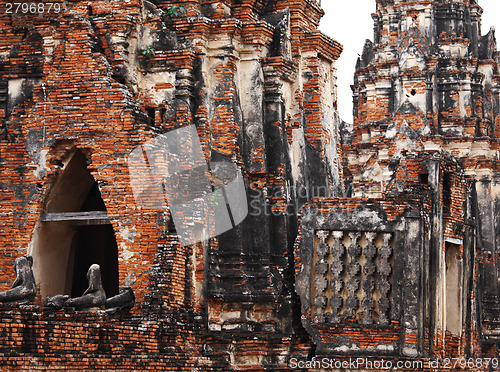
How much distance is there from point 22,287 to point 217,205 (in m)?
4.01

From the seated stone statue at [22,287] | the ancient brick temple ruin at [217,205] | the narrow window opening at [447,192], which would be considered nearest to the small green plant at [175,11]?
the ancient brick temple ruin at [217,205]

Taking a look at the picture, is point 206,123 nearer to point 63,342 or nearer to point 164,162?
point 164,162

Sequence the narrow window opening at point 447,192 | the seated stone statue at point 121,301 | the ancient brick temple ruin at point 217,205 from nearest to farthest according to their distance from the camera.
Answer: the seated stone statue at point 121,301 < the ancient brick temple ruin at point 217,205 < the narrow window opening at point 447,192

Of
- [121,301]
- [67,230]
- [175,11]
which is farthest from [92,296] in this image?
[175,11]

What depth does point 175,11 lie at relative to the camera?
20.4m

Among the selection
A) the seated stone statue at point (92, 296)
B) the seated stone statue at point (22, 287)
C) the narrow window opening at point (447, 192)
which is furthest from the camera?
the narrow window opening at point (447, 192)

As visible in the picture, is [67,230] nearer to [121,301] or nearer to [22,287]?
[121,301]

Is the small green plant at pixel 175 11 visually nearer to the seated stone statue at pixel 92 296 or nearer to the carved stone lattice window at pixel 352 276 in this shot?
the carved stone lattice window at pixel 352 276

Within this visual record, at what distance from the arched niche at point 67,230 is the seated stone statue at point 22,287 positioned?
91.5 inches

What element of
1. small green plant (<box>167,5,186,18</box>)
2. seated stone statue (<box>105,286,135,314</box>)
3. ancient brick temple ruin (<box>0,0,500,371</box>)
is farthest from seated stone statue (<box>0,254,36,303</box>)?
small green plant (<box>167,5,186,18</box>)

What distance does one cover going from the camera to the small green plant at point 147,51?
65.8 feet

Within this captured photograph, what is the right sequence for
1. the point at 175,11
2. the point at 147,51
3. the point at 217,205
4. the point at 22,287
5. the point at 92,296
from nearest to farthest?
the point at 22,287, the point at 92,296, the point at 217,205, the point at 147,51, the point at 175,11

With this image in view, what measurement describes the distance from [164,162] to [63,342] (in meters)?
4.34

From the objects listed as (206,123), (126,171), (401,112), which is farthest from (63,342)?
(401,112)
